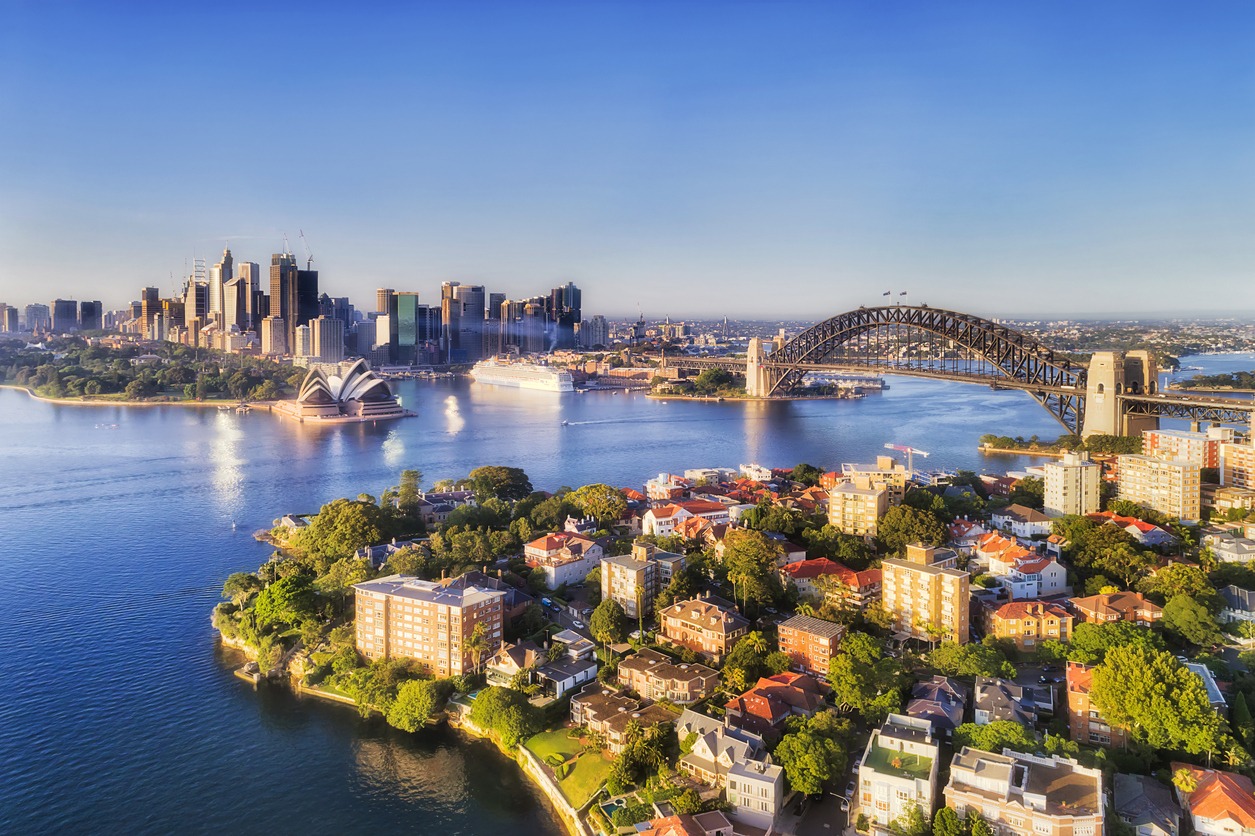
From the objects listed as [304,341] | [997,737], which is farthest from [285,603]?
[304,341]

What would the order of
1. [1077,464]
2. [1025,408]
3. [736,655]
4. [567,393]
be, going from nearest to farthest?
[736,655]
[1077,464]
[1025,408]
[567,393]

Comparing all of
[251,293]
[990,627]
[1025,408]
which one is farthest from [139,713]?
[251,293]

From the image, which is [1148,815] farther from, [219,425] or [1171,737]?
[219,425]

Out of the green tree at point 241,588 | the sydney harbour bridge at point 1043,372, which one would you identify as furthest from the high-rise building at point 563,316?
the green tree at point 241,588

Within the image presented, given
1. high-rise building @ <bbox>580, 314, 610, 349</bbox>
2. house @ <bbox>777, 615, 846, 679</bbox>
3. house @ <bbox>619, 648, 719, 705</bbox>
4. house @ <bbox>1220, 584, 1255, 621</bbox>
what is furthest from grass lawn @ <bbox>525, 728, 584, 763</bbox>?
high-rise building @ <bbox>580, 314, 610, 349</bbox>

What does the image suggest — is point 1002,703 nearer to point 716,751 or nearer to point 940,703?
point 940,703

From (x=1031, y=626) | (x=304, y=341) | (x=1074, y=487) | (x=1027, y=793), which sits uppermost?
(x=304, y=341)
